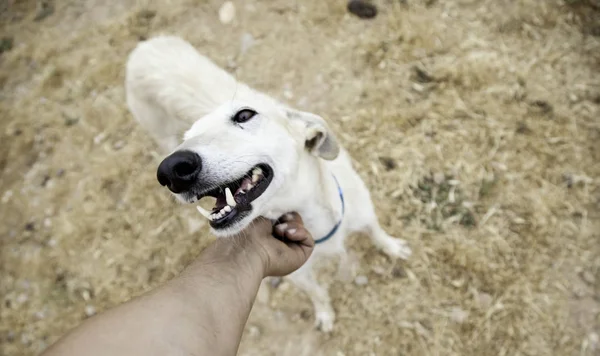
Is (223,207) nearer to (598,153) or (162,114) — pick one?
(162,114)

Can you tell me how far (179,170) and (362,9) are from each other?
3.29 m

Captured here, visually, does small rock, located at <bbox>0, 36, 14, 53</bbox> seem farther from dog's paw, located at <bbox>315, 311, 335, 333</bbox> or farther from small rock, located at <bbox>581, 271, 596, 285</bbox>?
small rock, located at <bbox>581, 271, 596, 285</bbox>

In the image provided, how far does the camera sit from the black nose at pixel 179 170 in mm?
1587

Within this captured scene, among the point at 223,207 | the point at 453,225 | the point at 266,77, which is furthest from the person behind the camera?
the point at 266,77

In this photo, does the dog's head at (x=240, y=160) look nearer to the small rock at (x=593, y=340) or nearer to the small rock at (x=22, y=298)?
the small rock at (x=593, y=340)

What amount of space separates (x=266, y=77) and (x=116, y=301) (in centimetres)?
254

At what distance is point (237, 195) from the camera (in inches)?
72.3

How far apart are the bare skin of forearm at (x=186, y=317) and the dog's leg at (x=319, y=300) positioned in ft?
3.13

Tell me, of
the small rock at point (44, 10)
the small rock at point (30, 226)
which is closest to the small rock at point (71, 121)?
the small rock at point (30, 226)

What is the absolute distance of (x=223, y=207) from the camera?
181 centimetres

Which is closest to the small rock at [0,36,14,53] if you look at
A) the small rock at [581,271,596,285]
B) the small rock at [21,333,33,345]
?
the small rock at [21,333,33,345]

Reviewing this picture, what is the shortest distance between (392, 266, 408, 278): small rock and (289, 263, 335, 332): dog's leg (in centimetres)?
54

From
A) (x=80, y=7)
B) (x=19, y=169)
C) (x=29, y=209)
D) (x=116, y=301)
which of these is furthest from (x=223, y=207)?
(x=80, y=7)

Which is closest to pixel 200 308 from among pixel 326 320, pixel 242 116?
pixel 242 116
